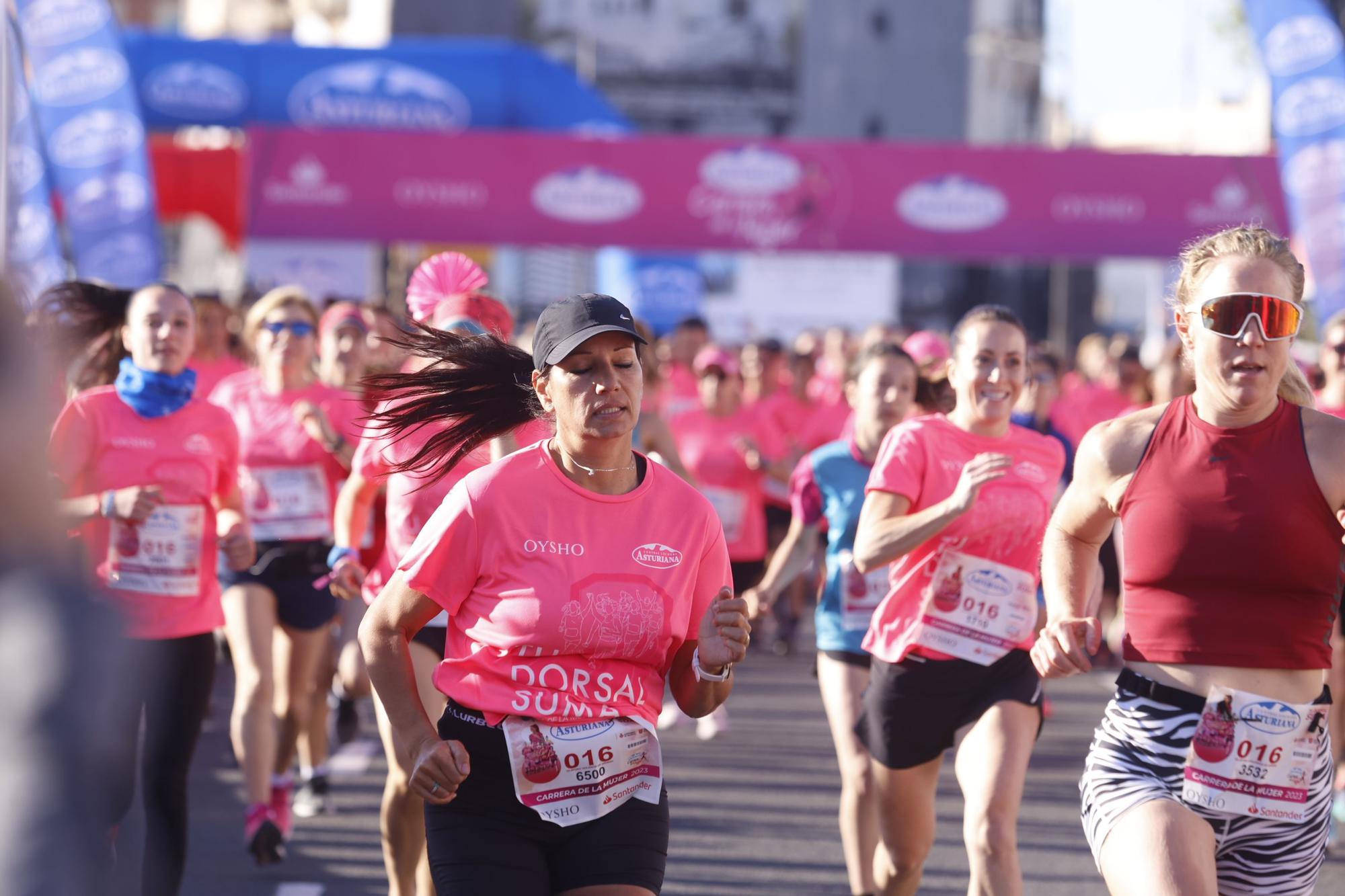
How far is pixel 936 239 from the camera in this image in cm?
1828

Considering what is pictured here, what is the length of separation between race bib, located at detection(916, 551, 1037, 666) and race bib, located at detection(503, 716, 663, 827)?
5.64ft

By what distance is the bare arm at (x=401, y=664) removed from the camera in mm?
3324

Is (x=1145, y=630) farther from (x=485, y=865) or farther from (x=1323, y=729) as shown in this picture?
(x=485, y=865)

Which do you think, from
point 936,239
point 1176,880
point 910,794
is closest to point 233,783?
point 910,794

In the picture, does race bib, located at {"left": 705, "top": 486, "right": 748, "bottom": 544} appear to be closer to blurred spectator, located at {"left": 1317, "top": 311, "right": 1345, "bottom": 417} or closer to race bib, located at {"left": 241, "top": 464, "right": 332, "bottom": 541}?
race bib, located at {"left": 241, "top": 464, "right": 332, "bottom": 541}

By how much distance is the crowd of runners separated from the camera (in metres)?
3.36

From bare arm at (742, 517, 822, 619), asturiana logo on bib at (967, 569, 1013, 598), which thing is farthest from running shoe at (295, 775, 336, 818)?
asturiana logo on bib at (967, 569, 1013, 598)

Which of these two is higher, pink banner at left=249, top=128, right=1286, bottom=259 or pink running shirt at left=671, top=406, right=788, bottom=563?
pink banner at left=249, top=128, right=1286, bottom=259

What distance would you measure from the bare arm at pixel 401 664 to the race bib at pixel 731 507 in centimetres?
650

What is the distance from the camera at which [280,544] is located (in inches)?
274

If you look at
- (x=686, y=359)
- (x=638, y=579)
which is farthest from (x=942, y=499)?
(x=686, y=359)

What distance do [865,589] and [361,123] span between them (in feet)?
53.2

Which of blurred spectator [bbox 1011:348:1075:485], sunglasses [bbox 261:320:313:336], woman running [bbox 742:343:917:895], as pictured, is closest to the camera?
woman running [bbox 742:343:917:895]

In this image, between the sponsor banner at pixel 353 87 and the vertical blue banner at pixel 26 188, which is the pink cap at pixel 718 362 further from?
the sponsor banner at pixel 353 87
